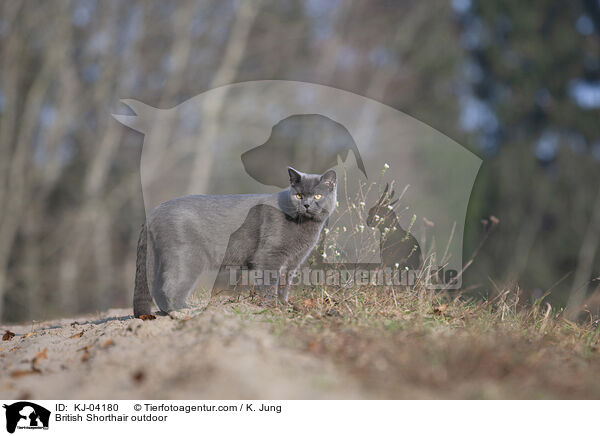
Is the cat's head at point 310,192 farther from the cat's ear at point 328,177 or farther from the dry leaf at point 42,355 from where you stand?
the dry leaf at point 42,355

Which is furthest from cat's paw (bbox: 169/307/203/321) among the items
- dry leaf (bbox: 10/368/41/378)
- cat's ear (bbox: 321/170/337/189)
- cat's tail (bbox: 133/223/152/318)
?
cat's ear (bbox: 321/170/337/189)

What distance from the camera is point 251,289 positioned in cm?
377

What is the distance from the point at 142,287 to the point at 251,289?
0.84 meters

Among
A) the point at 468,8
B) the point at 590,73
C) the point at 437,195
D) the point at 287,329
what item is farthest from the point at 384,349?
the point at 468,8

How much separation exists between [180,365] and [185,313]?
1.06m

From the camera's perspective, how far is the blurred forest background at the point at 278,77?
9531 millimetres

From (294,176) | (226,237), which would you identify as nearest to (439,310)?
(294,176)

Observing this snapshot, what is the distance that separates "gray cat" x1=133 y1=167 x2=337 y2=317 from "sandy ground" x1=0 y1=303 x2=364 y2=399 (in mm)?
378

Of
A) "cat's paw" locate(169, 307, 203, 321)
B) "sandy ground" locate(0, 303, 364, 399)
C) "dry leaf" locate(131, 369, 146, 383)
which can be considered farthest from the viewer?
"cat's paw" locate(169, 307, 203, 321)

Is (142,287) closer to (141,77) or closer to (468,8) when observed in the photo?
(141,77)

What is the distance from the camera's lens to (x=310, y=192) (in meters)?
3.80

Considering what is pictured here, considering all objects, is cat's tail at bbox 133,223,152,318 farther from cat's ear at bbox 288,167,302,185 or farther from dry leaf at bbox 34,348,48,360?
cat's ear at bbox 288,167,302,185

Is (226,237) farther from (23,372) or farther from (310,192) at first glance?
(23,372)

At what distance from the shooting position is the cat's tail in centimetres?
361
